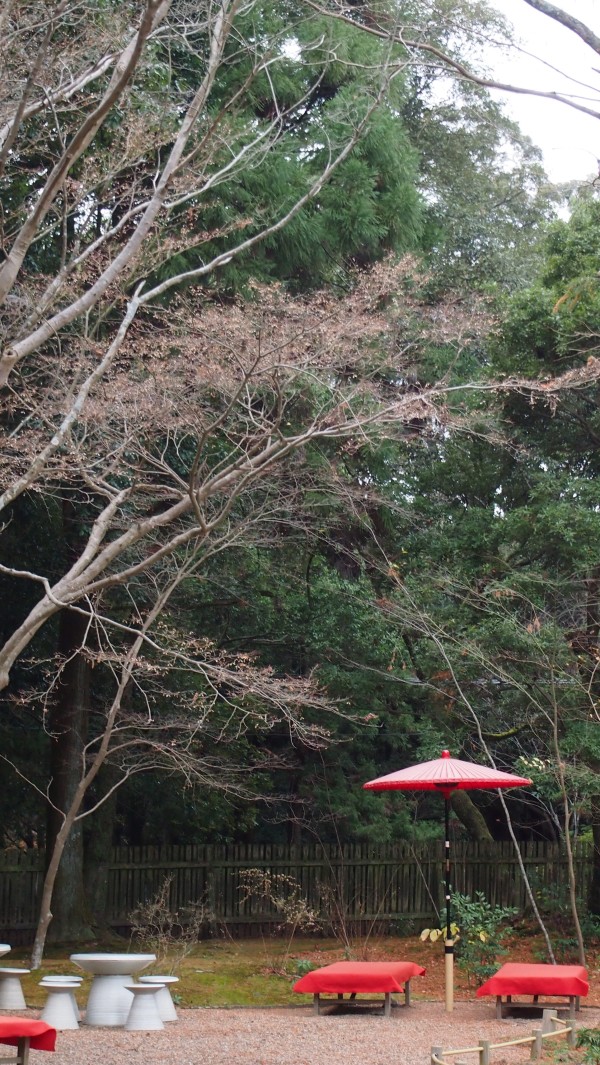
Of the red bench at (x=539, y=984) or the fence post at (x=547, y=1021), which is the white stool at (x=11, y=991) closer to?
A: the red bench at (x=539, y=984)

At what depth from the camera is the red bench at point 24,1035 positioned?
566 cm

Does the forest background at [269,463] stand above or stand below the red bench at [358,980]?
above

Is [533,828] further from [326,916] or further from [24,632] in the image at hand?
[24,632]

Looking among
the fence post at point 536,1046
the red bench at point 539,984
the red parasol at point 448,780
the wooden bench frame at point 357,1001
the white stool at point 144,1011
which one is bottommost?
the wooden bench frame at point 357,1001

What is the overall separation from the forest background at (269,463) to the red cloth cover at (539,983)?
2.87m

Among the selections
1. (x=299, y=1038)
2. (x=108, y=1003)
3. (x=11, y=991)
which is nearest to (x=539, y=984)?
(x=299, y=1038)

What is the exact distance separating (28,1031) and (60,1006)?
9.14 ft

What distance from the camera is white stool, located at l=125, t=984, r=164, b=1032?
816 cm

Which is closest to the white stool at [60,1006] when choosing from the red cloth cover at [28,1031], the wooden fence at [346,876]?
the red cloth cover at [28,1031]

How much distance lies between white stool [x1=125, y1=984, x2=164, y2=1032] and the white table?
18 centimetres

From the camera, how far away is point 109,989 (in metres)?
8.56

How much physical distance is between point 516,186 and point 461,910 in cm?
1427

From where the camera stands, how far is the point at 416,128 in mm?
18984

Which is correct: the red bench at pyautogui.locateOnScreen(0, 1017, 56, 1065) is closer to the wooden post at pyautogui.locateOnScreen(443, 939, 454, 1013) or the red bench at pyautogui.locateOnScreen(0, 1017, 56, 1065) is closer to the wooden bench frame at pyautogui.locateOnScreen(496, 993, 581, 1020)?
the wooden post at pyautogui.locateOnScreen(443, 939, 454, 1013)
